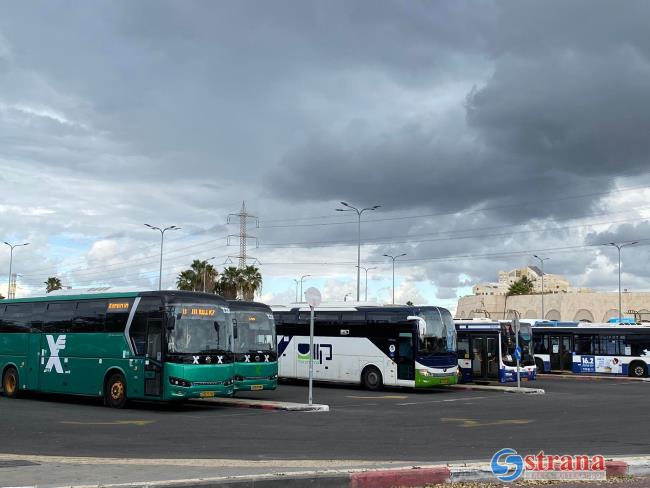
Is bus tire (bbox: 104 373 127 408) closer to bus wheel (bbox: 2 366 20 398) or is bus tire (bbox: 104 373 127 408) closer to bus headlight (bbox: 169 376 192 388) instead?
bus headlight (bbox: 169 376 192 388)

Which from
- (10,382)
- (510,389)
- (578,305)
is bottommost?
(510,389)

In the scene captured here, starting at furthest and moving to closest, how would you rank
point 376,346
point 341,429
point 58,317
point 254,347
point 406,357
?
point 376,346
point 406,357
point 254,347
point 58,317
point 341,429

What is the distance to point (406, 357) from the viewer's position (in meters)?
30.2

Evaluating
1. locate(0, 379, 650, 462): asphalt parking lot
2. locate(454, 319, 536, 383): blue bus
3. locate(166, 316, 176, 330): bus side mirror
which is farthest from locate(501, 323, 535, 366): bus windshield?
locate(166, 316, 176, 330): bus side mirror

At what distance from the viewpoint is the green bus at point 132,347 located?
21.5 meters

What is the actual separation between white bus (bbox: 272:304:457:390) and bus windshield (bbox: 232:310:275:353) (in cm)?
518

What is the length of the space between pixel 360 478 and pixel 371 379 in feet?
72.3

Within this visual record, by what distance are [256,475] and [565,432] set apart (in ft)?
29.9

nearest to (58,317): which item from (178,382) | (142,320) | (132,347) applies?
(132,347)

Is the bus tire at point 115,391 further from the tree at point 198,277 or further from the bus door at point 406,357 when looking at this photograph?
the tree at point 198,277

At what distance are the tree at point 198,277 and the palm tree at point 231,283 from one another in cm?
160

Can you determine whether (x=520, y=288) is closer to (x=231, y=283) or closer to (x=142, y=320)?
(x=231, y=283)

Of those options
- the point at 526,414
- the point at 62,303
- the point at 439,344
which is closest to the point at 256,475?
the point at 526,414

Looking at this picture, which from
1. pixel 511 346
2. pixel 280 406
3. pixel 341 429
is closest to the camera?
pixel 341 429
